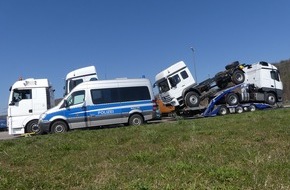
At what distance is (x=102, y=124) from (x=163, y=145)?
36.1 feet

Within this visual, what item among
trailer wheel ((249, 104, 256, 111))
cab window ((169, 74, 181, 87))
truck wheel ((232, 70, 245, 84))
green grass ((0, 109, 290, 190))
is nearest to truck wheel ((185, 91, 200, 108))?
cab window ((169, 74, 181, 87))

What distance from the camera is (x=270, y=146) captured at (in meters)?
7.40

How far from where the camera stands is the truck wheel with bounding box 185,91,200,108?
23.4 metres

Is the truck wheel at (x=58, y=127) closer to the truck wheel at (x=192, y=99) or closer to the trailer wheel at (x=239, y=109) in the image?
the truck wheel at (x=192, y=99)

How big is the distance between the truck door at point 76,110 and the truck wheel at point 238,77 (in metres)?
10.8

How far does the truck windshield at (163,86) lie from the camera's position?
23.9 m

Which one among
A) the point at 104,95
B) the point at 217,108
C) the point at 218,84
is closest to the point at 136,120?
the point at 104,95

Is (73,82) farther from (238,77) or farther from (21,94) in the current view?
(238,77)

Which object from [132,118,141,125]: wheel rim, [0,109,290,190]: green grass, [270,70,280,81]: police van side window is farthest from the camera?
[270,70,280,81]: police van side window

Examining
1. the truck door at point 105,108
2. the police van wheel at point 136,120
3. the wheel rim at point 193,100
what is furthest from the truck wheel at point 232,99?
the truck door at point 105,108

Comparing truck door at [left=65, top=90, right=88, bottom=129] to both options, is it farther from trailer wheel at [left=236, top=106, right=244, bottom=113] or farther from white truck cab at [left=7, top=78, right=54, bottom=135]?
trailer wheel at [left=236, top=106, right=244, bottom=113]

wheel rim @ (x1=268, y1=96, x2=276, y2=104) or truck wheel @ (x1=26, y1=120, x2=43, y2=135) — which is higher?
wheel rim @ (x1=268, y1=96, x2=276, y2=104)

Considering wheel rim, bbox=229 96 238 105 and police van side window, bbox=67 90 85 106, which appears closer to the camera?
police van side window, bbox=67 90 85 106

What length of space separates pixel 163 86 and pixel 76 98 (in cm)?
725
